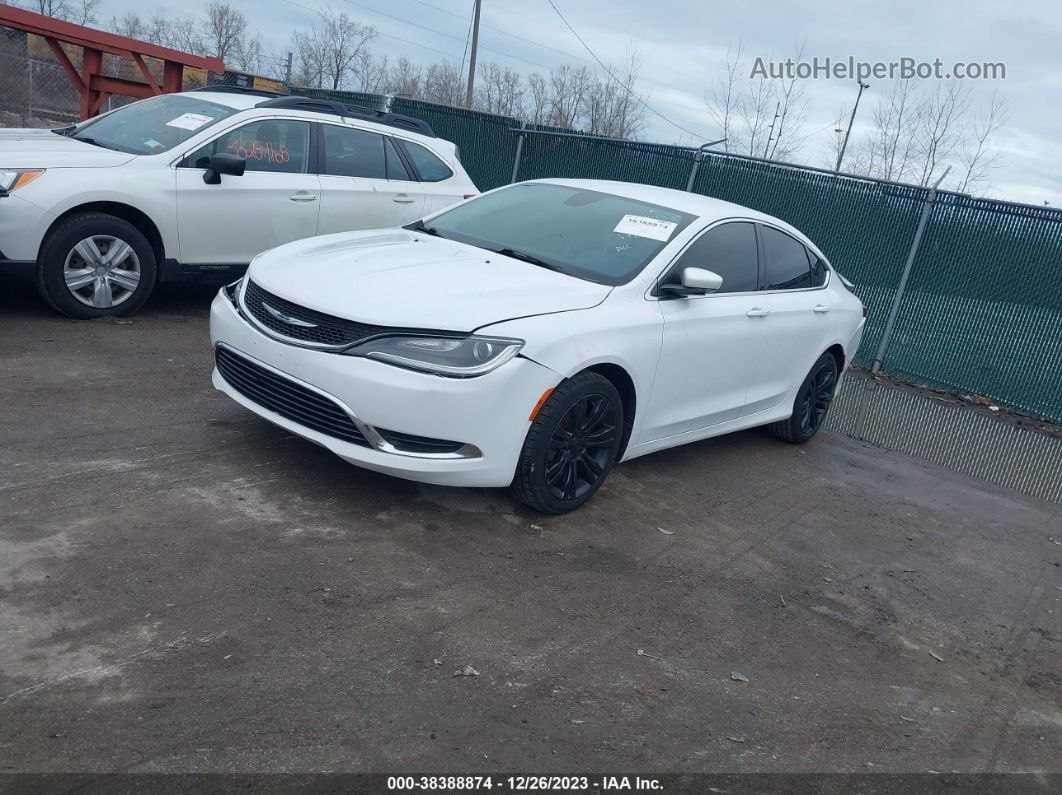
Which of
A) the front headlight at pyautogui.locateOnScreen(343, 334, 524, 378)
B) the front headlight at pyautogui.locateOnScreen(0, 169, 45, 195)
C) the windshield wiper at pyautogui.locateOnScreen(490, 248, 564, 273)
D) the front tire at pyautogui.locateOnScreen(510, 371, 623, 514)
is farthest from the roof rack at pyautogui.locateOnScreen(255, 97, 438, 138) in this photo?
the front tire at pyautogui.locateOnScreen(510, 371, 623, 514)

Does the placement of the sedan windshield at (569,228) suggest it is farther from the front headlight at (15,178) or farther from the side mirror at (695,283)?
the front headlight at (15,178)

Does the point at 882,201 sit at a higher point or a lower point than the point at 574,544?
higher

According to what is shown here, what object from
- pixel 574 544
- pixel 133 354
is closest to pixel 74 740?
pixel 574 544

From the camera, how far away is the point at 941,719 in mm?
3891

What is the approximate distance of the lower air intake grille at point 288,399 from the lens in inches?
180

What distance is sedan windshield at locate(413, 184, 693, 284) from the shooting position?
553cm

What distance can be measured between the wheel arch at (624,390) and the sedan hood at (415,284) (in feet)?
1.11

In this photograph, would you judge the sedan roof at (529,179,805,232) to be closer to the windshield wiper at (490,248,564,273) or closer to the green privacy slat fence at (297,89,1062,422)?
the windshield wiper at (490,248,564,273)

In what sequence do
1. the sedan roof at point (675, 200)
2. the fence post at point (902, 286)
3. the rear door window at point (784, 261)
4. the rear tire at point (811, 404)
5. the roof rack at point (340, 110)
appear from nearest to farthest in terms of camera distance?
the sedan roof at point (675, 200)
the rear door window at point (784, 261)
the rear tire at point (811, 404)
the roof rack at point (340, 110)
the fence post at point (902, 286)

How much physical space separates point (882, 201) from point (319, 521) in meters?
8.28

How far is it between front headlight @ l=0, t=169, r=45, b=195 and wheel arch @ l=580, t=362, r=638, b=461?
435 cm

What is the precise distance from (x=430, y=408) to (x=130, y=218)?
4.11m

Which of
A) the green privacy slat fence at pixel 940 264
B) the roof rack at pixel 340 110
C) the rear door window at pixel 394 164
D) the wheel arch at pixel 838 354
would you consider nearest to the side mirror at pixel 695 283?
the wheel arch at pixel 838 354

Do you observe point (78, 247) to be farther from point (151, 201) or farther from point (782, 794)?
point (782, 794)
